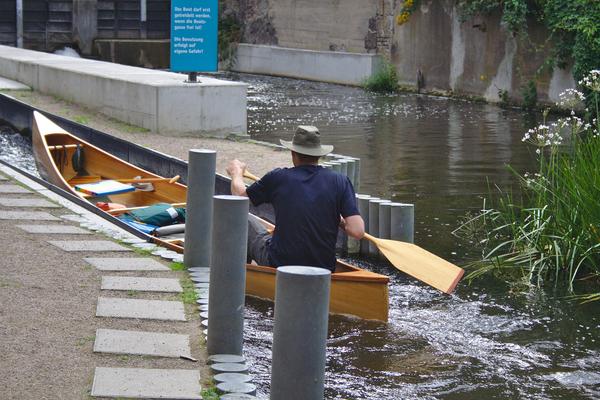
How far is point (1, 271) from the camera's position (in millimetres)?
8164

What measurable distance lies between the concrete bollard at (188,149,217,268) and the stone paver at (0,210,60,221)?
195 cm

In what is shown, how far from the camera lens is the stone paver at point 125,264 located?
A: 8.50 m

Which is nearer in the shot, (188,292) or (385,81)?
(188,292)

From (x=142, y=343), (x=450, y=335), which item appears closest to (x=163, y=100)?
(x=450, y=335)

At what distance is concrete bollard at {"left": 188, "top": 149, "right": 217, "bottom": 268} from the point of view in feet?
27.4

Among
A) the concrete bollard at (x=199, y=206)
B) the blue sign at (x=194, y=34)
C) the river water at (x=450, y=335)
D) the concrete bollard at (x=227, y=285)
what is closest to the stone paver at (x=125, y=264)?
the concrete bollard at (x=199, y=206)

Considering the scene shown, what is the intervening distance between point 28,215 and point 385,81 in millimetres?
21439

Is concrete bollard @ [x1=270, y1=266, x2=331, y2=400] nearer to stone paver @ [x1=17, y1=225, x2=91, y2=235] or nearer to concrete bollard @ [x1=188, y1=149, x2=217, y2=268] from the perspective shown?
concrete bollard @ [x1=188, y1=149, x2=217, y2=268]

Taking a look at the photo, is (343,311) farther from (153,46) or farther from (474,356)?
(153,46)

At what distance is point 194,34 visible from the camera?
1736 centimetres

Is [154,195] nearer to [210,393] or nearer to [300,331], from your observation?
[210,393]

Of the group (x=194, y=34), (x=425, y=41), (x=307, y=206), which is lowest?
(x=307, y=206)

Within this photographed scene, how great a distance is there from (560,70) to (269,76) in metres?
12.6

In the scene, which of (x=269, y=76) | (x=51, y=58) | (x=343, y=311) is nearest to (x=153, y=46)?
(x=269, y=76)
